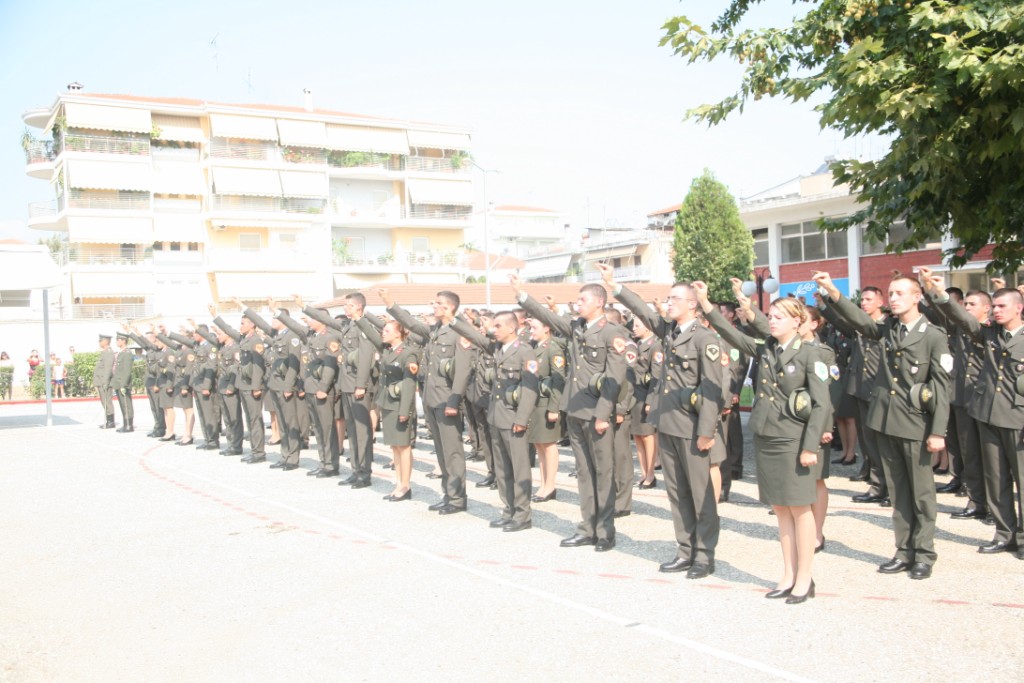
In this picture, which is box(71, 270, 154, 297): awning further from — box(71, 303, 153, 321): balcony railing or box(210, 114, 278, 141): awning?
box(210, 114, 278, 141): awning

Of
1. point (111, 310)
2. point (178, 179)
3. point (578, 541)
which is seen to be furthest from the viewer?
point (178, 179)

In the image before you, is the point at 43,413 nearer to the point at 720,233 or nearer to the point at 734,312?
the point at 734,312

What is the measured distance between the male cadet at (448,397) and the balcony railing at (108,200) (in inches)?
1700

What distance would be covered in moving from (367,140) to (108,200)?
14663mm

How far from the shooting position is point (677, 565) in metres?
6.75

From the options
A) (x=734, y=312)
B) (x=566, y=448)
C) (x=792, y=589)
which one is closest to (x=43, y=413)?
(x=566, y=448)

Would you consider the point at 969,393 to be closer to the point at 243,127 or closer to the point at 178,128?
the point at 243,127

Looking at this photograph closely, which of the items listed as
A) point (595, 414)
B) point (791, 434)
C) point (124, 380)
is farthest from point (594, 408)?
point (124, 380)

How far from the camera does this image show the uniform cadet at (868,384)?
9.02 m

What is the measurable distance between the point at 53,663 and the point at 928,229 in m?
9.26

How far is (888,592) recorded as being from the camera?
6117 millimetres

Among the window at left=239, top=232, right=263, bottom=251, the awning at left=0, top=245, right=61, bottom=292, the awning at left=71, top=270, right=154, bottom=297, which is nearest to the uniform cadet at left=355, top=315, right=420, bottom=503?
the awning at left=0, top=245, right=61, bottom=292

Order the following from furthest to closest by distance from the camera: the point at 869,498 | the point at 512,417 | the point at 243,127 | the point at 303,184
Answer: the point at 303,184 < the point at 243,127 < the point at 869,498 < the point at 512,417

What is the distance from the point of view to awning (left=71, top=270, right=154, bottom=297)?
46938 millimetres
